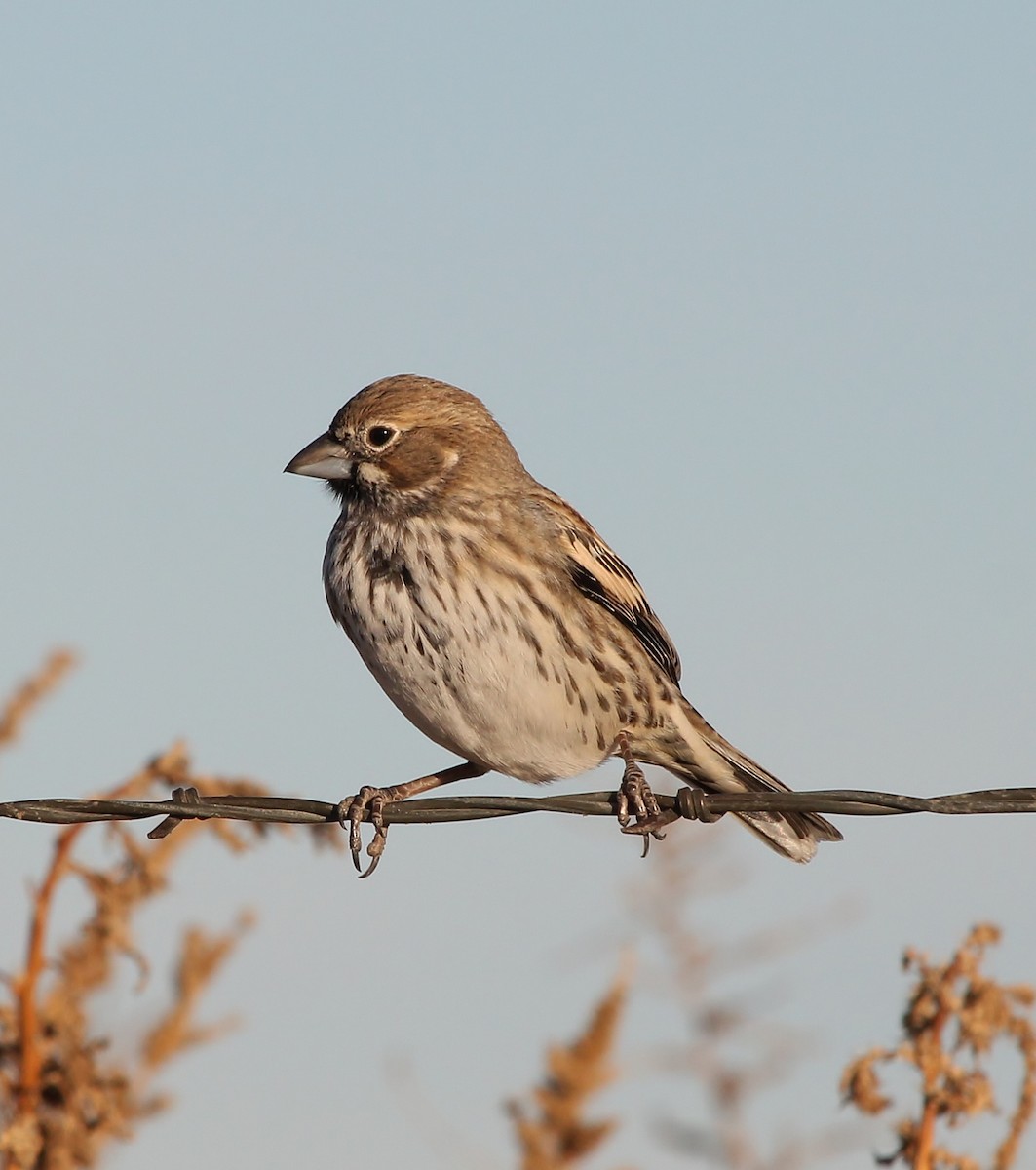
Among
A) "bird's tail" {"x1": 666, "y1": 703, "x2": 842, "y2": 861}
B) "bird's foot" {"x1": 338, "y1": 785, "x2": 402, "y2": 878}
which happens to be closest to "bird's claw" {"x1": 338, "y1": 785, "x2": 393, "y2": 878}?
"bird's foot" {"x1": 338, "y1": 785, "x2": 402, "y2": 878}

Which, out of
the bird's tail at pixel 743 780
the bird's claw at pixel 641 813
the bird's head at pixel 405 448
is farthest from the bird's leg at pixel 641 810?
the bird's head at pixel 405 448

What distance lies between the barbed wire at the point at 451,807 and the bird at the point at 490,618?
98 centimetres

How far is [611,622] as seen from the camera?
942 centimetres

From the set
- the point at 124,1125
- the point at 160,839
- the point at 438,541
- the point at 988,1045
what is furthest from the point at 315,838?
the point at 988,1045

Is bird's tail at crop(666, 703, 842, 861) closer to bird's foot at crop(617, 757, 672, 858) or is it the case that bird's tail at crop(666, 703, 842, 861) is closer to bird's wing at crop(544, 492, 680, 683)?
bird's wing at crop(544, 492, 680, 683)

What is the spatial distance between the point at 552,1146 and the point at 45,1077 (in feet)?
5.74

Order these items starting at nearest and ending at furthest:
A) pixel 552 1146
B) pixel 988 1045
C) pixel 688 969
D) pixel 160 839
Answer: pixel 988 1045 → pixel 552 1146 → pixel 160 839 → pixel 688 969

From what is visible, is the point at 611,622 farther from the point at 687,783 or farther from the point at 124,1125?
the point at 124,1125

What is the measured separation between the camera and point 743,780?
9.85m

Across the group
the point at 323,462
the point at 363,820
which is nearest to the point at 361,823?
the point at 363,820

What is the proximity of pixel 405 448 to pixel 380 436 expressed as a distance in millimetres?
153

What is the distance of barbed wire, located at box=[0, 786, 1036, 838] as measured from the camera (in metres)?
6.46

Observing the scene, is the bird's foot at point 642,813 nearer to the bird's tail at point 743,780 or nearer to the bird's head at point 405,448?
the bird's tail at point 743,780

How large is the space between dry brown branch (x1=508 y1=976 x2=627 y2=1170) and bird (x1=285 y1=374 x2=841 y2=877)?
3.57ft
